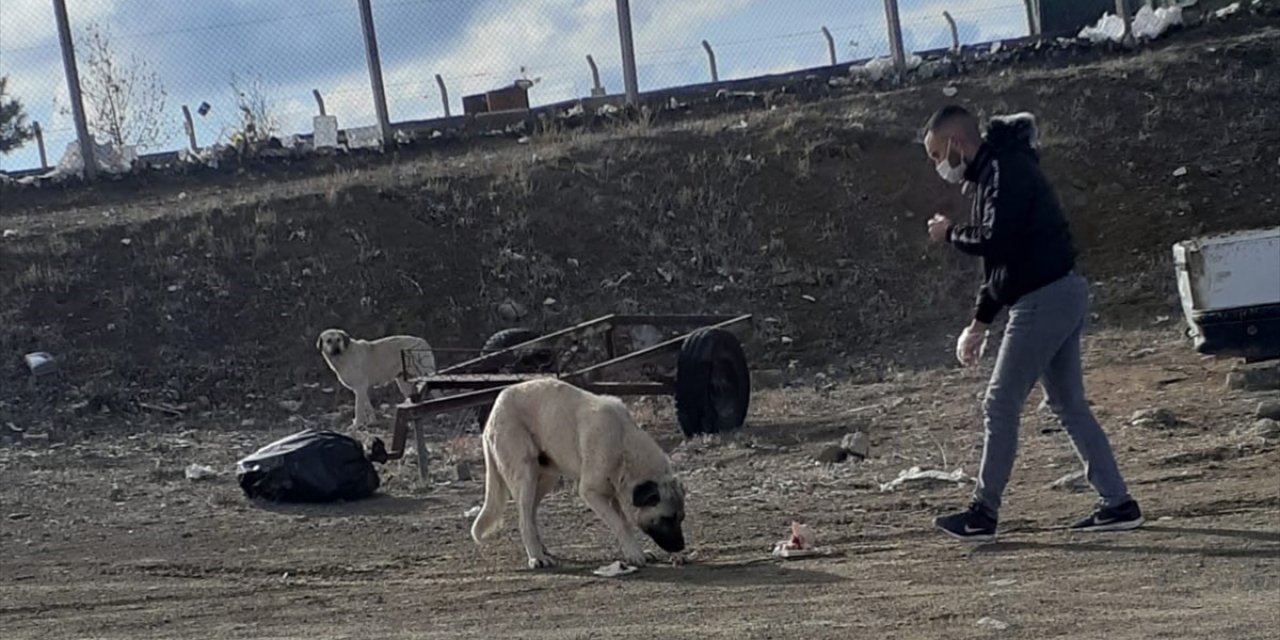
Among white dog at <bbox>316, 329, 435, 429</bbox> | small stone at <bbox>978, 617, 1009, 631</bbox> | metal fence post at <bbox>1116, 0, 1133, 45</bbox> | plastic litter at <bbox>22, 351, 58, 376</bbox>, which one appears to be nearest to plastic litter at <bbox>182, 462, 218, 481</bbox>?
white dog at <bbox>316, 329, 435, 429</bbox>

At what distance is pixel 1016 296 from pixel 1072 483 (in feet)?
7.15

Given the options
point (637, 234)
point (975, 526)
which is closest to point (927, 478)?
point (975, 526)

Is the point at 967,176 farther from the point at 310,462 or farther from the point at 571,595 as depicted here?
the point at 310,462

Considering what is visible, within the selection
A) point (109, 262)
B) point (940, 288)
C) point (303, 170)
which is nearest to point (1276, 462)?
point (940, 288)

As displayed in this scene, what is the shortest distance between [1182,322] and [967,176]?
10.5 m

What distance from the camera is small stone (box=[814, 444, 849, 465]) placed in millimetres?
12087

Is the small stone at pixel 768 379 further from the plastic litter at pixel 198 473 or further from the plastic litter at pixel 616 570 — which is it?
the plastic litter at pixel 616 570

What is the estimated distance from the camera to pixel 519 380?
1269 cm

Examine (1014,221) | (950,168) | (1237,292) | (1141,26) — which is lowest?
(1237,292)

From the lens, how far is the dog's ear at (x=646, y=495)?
8477 millimetres

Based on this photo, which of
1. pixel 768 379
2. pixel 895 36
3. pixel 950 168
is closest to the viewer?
pixel 950 168

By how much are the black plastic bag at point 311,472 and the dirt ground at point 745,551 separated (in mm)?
215

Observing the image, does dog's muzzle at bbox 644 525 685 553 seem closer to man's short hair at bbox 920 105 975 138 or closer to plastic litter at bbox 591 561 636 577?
plastic litter at bbox 591 561 636 577

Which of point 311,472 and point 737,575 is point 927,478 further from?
point 311,472
